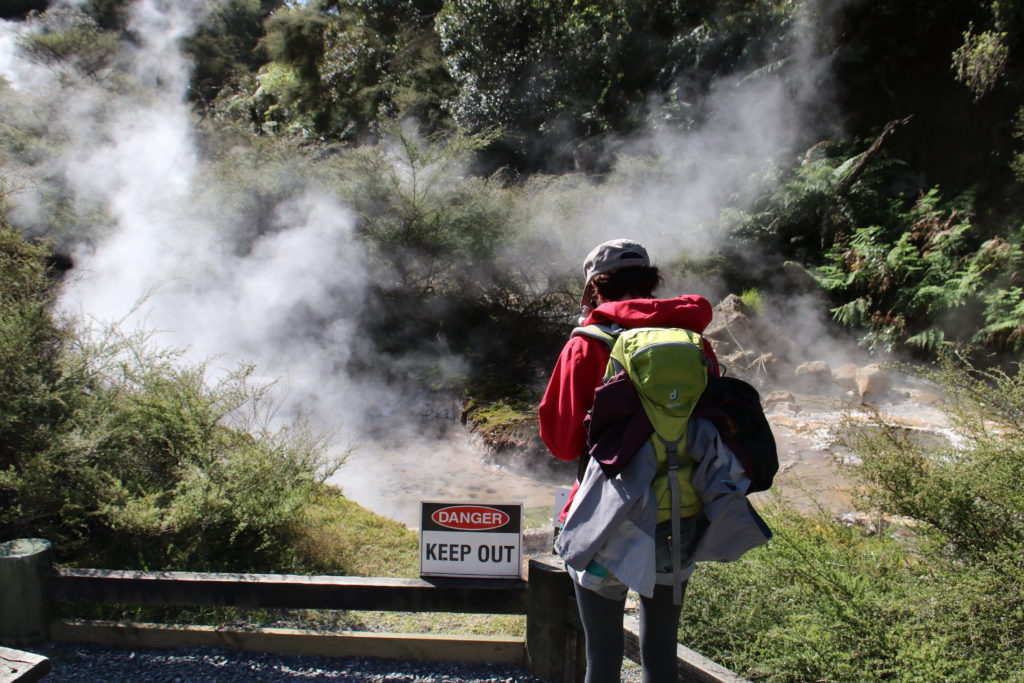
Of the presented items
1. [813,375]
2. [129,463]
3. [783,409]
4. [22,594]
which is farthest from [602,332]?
[813,375]

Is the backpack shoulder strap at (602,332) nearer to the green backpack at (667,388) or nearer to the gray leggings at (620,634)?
the green backpack at (667,388)

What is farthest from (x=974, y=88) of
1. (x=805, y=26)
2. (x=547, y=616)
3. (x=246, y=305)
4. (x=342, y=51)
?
(x=342, y=51)

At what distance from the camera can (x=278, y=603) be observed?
289cm

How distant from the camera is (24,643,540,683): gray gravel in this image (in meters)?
2.78

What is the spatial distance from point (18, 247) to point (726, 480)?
483 cm

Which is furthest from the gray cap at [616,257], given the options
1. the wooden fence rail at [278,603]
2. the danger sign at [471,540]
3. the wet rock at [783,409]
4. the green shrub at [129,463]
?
the wet rock at [783,409]

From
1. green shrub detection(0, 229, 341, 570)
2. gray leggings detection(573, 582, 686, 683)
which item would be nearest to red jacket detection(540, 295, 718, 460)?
gray leggings detection(573, 582, 686, 683)

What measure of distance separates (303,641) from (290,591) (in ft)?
0.76

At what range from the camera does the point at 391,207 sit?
975 cm

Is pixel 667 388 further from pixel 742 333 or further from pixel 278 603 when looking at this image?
pixel 742 333

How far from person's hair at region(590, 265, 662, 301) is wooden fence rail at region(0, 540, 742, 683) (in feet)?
3.79

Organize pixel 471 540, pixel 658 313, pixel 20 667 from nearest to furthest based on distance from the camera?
pixel 658 313, pixel 20 667, pixel 471 540

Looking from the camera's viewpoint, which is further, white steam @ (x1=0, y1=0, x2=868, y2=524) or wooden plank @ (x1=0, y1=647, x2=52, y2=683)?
white steam @ (x1=0, y1=0, x2=868, y2=524)

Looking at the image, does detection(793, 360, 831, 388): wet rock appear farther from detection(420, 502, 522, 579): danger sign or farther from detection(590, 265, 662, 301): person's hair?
detection(590, 265, 662, 301): person's hair
